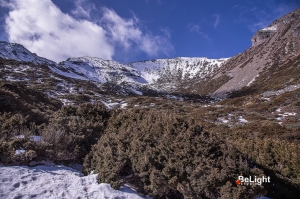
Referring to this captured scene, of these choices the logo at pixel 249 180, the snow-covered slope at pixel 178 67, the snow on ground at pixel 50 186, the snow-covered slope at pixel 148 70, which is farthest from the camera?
the snow-covered slope at pixel 178 67

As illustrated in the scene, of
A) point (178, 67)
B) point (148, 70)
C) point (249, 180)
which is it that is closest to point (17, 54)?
point (148, 70)

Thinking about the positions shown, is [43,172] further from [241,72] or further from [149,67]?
[149,67]

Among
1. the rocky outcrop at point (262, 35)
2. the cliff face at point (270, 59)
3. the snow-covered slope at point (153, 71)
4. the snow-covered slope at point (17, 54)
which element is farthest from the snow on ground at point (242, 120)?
the snow-covered slope at point (17, 54)

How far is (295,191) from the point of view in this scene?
4.78 m

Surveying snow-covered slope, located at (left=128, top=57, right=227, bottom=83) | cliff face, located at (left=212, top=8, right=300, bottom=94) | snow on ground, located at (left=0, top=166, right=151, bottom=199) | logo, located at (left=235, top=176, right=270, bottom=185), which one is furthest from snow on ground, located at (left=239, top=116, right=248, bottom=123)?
snow-covered slope, located at (left=128, top=57, right=227, bottom=83)

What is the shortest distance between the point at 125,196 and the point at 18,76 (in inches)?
2054

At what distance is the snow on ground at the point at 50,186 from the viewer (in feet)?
12.8

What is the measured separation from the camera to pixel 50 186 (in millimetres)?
4234

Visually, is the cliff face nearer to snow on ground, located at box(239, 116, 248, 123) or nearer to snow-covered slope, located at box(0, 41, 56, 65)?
snow on ground, located at box(239, 116, 248, 123)

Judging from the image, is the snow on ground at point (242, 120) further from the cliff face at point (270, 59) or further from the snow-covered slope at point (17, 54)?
the snow-covered slope at point (17, 54)

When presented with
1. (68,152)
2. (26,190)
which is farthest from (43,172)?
(68,152)

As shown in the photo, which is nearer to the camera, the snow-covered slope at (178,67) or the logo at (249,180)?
the logo at (249,180)

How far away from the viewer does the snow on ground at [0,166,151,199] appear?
3.89 meters

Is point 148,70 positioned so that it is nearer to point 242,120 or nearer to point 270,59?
point 270,59
